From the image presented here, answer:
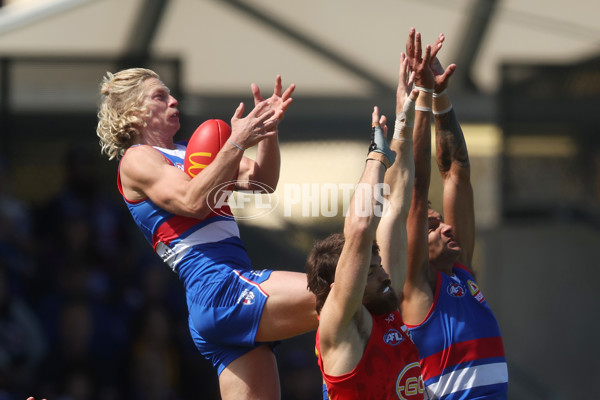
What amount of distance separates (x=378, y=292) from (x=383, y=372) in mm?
270

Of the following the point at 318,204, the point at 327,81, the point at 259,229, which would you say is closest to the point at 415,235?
the point at 318,204

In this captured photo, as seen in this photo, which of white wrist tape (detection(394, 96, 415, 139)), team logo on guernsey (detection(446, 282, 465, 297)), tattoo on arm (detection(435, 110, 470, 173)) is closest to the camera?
white wrist tape (detection(394, 96, 415, 139))

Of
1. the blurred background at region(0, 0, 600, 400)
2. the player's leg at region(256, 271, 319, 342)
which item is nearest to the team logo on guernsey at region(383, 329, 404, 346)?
the player's leg at region(256, 271, 319, 342)

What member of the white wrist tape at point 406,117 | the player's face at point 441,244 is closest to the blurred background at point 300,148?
the player's face at point 441,244

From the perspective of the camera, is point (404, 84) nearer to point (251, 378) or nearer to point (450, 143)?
point (450, 143)

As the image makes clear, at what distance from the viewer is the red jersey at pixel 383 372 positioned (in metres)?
2.82

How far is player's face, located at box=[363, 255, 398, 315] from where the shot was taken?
9.55 ft

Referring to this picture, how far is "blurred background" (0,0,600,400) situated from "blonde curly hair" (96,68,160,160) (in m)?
3.66

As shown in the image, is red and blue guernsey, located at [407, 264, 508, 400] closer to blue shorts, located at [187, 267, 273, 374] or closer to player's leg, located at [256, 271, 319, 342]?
player's leg, located at [256, 271, 319, 342]

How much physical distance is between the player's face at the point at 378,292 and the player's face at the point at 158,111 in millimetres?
1159

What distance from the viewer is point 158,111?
357cm

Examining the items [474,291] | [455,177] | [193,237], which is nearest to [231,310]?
[193,237]

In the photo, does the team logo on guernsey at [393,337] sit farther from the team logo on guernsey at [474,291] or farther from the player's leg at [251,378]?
the team logo on guernsey at [474,291]

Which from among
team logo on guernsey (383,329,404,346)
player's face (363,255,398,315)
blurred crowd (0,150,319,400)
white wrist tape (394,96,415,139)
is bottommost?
blurred crowd (0,150,319,400)
